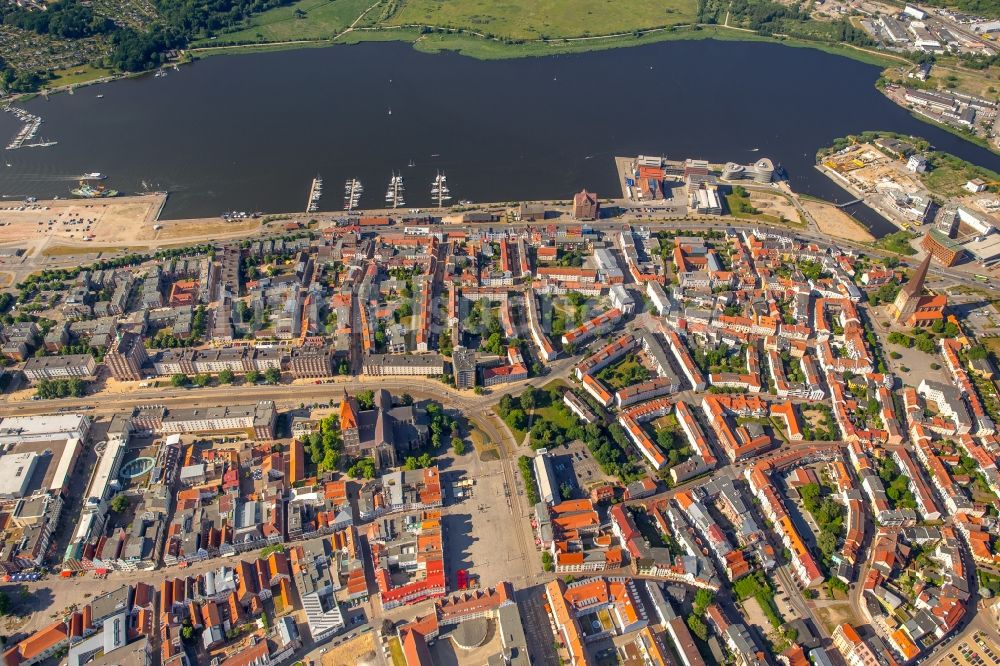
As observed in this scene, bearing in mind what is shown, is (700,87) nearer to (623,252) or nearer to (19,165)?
(623,252)

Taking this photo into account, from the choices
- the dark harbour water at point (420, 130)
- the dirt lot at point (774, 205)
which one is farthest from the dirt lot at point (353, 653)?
the dirt lot at point (774, 205)

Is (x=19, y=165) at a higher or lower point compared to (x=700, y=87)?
lower

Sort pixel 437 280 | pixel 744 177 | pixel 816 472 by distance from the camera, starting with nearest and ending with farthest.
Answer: pixel 816 472 → pixel 437 280 → pixel 744 177

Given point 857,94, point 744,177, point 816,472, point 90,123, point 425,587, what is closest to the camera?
point 425,587

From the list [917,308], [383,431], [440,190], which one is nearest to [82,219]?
[440,190]

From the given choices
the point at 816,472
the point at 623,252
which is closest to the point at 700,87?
the point at 623,252

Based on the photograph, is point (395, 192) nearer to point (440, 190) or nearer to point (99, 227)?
point (440, 190)
